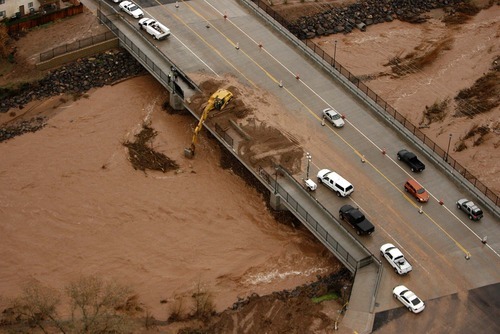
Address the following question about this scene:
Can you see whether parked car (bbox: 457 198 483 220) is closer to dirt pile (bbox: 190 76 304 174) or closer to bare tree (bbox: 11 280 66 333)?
dirt pile (bbox: 190 76 304 174)

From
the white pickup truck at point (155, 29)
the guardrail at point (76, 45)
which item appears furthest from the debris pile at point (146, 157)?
the guardrail at point (76, 45)

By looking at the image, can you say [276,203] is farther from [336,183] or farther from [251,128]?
[251,128]

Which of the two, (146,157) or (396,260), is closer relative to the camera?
(396,260)

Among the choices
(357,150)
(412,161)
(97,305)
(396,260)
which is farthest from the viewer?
(357,150)

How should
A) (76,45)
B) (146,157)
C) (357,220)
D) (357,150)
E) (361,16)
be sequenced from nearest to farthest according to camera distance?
(357,220) → (357,150) → (146,157) → (76,45) → (361,16)

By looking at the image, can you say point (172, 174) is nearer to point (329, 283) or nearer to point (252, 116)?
point (252, 116)

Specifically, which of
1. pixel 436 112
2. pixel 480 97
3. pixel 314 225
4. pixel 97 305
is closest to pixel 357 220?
pixel 314 225

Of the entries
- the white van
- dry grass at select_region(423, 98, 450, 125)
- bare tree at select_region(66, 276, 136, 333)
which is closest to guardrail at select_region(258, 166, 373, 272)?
the white van

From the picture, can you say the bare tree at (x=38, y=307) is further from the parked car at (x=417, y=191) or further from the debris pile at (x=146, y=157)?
the parked car at (x=417, y=191)
